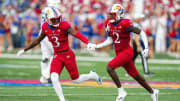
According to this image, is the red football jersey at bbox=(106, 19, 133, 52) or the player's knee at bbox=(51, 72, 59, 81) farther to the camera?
the red football jersey at bbox=(106, 19, 133, 52)

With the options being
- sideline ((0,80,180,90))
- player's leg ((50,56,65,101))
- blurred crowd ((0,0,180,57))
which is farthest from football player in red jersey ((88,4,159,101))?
blurred crowd ((0,0,180,57))

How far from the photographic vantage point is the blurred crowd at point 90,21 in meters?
20.1

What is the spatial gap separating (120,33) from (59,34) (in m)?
1.12

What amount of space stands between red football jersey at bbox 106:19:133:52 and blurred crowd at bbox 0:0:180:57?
1072 cm

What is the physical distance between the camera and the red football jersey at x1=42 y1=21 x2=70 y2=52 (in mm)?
7730

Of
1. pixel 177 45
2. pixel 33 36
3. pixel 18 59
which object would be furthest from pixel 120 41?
pixel 33 36

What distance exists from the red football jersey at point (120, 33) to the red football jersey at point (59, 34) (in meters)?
0.83

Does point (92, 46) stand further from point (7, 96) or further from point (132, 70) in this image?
point (7, 96)

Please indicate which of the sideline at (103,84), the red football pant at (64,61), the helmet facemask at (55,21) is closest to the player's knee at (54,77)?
the red football pant at (64,61)

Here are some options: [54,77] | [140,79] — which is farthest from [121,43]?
[54,77]

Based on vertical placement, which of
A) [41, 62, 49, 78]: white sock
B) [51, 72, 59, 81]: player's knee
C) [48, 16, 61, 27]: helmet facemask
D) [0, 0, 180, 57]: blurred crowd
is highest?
[48, 16, 61, 27]: helmet facemask

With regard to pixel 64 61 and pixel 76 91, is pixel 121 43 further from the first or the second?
pixel 76 91

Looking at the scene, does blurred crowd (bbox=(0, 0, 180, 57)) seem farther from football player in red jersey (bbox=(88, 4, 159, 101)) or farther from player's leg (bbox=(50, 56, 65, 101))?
player's leg (bbox=(50, 56, 65, 101))

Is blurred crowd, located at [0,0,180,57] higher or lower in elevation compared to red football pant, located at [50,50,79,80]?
lower
